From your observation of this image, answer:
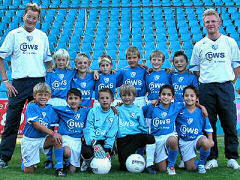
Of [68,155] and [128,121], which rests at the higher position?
[128,121]

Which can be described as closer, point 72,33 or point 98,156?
point 98,156

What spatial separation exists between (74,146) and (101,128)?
398mm

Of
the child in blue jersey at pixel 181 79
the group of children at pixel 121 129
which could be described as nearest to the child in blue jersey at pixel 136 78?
the child in blue jersey at pixel 181 79

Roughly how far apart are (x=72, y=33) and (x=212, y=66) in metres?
8.30

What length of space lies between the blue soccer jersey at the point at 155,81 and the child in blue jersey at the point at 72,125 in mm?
1116

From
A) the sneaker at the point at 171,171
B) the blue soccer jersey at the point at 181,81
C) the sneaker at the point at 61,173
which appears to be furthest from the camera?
the blue soccer jersey at the point at 181,81

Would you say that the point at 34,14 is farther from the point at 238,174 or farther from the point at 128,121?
the point at 238,174

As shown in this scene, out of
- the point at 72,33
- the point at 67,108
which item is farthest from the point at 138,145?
the point at 72,33

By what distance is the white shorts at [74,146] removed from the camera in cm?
414

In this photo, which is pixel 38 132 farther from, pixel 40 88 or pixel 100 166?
pixel 100 166

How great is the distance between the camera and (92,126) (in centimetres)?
423

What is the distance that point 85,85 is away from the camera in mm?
4742

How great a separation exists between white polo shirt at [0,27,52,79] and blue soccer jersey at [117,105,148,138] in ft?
3.91

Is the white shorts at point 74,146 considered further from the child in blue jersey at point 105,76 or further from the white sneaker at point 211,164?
the white sneaker at point 211,164
